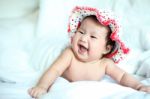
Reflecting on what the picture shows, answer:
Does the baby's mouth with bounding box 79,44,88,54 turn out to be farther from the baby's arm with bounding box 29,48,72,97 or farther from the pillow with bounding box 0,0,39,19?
the pillow with bounding box 0,0,39,19

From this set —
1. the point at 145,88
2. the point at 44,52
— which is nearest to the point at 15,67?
the point at 44,52

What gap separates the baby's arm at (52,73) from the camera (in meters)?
1.00

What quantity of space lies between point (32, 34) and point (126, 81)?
49cm

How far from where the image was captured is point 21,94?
1022 mm

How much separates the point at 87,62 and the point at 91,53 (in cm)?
6

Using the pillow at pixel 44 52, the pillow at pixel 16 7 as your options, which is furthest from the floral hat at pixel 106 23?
the pillow at pixel 16 7

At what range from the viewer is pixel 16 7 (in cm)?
154

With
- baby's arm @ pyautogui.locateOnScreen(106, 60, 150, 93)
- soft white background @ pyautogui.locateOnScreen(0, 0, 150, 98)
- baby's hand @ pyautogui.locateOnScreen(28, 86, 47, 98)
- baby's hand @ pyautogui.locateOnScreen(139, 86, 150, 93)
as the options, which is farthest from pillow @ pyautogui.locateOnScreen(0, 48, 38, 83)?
baby's hand @ pyautogui.locateOnScreen(139, 86, 150, 93)

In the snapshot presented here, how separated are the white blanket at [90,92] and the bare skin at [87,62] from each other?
94mm

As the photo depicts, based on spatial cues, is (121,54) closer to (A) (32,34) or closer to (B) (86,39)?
(B) (86,39)

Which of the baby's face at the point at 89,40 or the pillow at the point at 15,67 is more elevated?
the baby's face at the point at 89,40

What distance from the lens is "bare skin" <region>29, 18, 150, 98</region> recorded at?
1091 millimetres

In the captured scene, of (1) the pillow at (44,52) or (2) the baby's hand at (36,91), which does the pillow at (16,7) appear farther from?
(2) the baby's hand at (36,91)

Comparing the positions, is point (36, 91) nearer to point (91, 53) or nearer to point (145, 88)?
point (91, 53)
